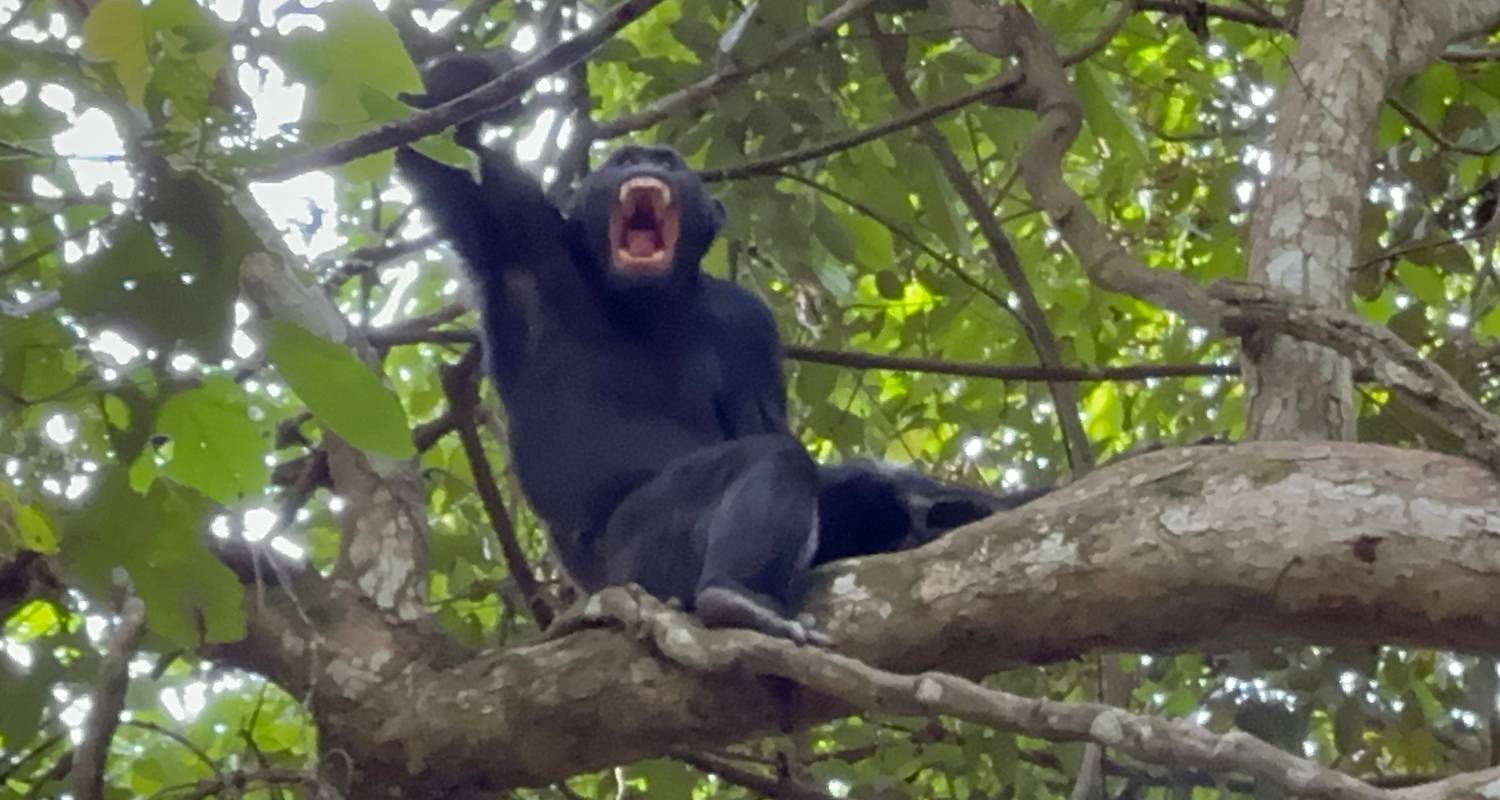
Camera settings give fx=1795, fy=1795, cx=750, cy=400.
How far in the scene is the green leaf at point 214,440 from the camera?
2.08 meters

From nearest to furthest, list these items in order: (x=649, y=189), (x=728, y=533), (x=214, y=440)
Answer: (x=214, y=440), (x=728, y=533), (x=649, y=189)

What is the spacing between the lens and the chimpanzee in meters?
3.88

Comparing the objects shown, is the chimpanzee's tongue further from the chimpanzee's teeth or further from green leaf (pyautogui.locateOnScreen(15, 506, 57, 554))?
green leaf (pyautogui.locateOnScreen(15, 506, 57, 554))

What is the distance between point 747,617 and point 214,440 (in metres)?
1.30

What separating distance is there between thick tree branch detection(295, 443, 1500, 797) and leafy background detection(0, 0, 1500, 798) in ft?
1.78

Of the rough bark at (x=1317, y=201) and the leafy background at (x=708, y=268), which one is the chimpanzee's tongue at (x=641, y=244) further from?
the rough bark at (x=1317, y=201)

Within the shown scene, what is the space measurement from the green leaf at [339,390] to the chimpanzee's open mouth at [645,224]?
2.71 m

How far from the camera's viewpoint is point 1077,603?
2.91 m

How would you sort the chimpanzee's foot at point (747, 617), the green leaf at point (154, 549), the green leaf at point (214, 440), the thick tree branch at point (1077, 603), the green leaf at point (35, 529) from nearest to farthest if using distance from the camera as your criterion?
1. the green leaf at point (214, 440)
2. the green leaf at point (154, 549)
3. the green leaf at point (35, 529)
4. the thick tree branch at point (1077, 603)
5. the chimpanzee's foot at point (747, 617)

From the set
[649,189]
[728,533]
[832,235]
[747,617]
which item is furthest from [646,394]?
[747,617]

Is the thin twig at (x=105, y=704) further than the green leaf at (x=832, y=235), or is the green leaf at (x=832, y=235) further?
the green leaf at (x=832, y=235)

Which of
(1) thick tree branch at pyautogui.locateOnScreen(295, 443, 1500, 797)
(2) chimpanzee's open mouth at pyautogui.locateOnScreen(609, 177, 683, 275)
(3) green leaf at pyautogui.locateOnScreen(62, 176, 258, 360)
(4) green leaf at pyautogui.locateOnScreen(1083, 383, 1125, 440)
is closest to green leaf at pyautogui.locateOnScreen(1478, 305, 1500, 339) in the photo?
(4) green leaf at pyautogui.locateOnScreen(1083, 383, 1125, 440)

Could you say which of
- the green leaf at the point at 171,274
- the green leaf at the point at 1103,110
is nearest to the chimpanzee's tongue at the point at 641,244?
the green leaf at the point at 1103,110

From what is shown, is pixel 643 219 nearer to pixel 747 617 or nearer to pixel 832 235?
pixel 832 235
